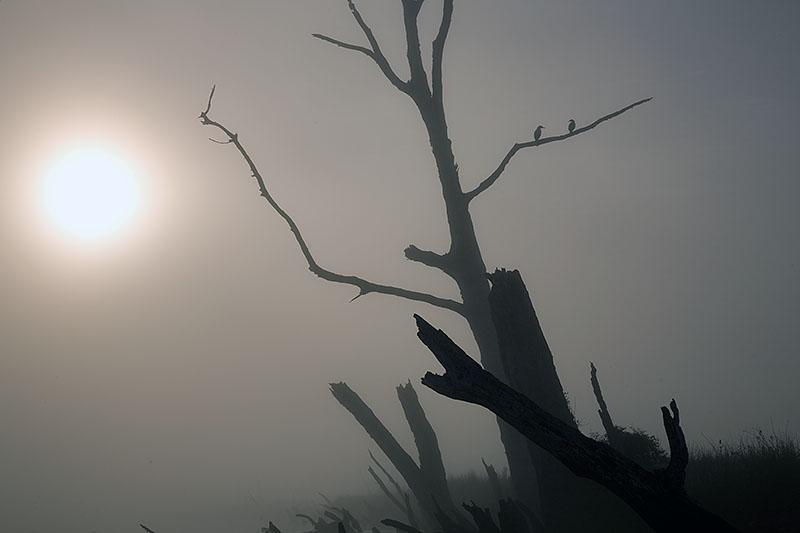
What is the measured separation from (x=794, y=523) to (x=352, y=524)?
10762 mm

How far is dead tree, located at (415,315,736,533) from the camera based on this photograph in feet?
16.7

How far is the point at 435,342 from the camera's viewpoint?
5.39 metres

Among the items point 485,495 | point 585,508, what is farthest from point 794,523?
point 485,495

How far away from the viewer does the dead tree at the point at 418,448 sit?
539 inches

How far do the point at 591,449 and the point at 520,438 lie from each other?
7233 millimetres

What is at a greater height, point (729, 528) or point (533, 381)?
point (533, 381)

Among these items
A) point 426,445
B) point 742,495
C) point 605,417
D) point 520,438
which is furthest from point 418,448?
point 742,495

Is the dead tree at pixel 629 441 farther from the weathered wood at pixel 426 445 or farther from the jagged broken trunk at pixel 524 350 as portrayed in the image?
the weathered wood at pixel 426 445

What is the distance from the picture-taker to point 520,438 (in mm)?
12227

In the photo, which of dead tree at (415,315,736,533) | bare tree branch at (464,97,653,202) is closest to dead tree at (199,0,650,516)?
bare tree branch at (464,97,653,202)

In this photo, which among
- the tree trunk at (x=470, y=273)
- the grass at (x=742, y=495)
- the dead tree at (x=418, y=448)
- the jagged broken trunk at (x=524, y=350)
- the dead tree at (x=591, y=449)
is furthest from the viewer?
the dead tree at (x=418, y=448)

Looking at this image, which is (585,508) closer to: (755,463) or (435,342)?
(755,463)

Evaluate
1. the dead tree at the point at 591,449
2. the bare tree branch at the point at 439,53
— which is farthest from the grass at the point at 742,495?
the bare tree branch at the point at 439,53

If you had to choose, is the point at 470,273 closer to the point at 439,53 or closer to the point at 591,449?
the point at 439,53
